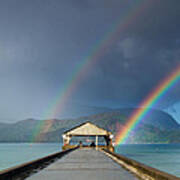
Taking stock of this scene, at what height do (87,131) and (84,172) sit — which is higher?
(87,131)

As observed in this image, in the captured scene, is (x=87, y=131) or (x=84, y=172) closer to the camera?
(x=84, y=172)

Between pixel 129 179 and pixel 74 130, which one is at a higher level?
pixel 74 130

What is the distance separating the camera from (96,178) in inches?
391

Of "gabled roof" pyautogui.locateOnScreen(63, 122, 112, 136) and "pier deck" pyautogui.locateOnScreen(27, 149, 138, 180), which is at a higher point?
"gabled roof" pyautogui.locateOnScreen(63, 122, 112, 136)

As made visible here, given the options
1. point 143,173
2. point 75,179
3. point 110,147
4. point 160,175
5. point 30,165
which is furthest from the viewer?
point 110,147

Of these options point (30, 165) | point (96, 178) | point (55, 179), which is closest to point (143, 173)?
point (96, 178)

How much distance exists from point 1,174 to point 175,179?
5.66 meters

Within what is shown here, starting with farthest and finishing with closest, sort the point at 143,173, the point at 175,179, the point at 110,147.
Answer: the point at 110,147
the point at 143,173
the point at 175,179

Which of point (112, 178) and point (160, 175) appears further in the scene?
point (112, 178)

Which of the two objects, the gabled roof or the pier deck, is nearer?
the pier deck

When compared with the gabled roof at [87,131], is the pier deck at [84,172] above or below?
below

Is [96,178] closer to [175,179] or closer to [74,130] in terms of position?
[175,179]

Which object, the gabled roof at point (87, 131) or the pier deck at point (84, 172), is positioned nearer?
the pier deck at point (84, 172)

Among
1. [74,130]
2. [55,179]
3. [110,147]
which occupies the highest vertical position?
[74,130]
